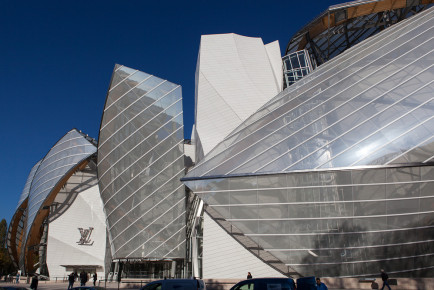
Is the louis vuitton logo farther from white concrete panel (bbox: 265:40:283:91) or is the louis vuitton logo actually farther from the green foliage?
the green foliage

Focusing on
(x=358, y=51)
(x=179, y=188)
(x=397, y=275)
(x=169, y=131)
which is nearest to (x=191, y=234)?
(x=179, y=188)

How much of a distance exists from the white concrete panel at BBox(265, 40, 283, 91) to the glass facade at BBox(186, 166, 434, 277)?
16786 millimetres

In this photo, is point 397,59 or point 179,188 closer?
point 397,59

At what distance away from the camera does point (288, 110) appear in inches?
839

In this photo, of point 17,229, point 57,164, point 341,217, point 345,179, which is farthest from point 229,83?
point 17,229

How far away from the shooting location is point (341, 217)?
59.5 feet

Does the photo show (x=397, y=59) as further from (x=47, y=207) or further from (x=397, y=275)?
(x=47, y=207)

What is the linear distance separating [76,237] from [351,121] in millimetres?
27346

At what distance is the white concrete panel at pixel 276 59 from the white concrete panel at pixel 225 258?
629 inches

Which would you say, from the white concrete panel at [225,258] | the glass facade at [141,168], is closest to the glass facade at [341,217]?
the white concrete panel at [225,258]

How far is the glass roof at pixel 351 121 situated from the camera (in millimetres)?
17891

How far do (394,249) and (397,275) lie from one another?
146 centimetres

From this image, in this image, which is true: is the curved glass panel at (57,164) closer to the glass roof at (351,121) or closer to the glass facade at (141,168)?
the glass facade at (141,168)

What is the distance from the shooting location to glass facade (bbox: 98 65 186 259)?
2638 cm
